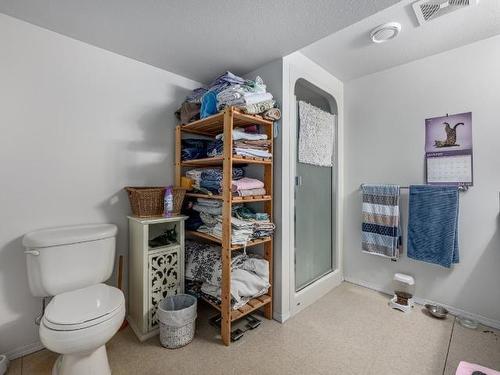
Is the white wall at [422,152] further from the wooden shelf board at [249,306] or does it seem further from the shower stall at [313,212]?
the wooden shelf board at [249,306]

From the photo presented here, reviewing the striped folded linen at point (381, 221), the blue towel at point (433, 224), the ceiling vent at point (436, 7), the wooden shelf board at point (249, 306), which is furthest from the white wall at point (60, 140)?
the blue towel at point (433, 224)

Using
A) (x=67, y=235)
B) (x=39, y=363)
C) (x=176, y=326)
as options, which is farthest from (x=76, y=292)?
(x=176, y=326)

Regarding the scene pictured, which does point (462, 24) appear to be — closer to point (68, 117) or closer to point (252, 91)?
point (252, 91)

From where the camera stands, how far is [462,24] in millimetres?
1660

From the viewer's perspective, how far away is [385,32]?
5.50 ft

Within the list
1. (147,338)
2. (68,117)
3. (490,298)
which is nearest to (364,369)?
(490,298)

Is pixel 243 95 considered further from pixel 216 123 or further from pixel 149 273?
pixel 149 273

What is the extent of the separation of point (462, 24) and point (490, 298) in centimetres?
203

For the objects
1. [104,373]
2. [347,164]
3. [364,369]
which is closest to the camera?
[104,373]

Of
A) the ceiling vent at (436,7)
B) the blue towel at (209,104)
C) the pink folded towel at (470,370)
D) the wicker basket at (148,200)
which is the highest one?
the ceiling vent at (436,7)

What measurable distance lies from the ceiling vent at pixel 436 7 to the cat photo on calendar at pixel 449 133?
0.83 m

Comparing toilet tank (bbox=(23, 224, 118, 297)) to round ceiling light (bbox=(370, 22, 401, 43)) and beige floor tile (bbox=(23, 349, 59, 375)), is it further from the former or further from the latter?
round ceiling light (bbox=(370, 22, 401, 43))

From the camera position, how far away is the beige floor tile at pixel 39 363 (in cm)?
138

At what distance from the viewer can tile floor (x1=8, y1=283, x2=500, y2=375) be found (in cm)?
141
